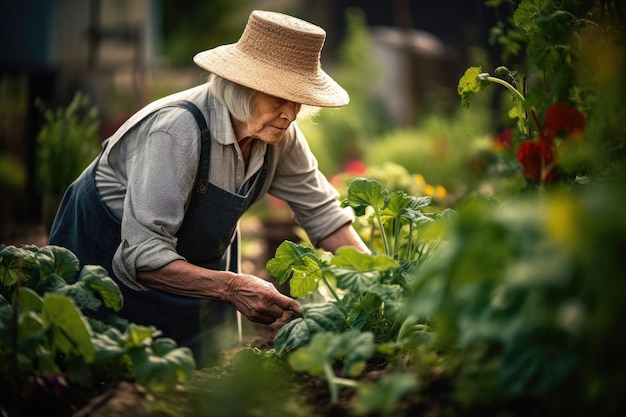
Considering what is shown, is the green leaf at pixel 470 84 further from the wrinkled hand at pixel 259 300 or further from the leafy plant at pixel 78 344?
the leafy plant at pixel 78 344

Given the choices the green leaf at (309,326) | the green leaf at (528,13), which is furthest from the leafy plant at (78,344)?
the green leaf at (528,13)

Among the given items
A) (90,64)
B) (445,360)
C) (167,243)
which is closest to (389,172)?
(167,243)

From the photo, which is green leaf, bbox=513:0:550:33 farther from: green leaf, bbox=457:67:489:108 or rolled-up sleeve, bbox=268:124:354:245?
rolled-up sleeve, bbox=268:124:354:245

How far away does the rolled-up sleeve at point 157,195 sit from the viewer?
7.84ft

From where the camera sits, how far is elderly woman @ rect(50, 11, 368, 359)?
2.39 metres

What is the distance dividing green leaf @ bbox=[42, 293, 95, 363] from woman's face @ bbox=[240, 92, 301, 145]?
1.08 meters

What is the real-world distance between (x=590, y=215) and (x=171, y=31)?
61.0 feet

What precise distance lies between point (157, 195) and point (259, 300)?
470mm

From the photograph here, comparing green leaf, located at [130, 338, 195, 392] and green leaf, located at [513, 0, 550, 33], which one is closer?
green leaf, located at [130, 338, 195, 392]

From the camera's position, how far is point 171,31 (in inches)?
739

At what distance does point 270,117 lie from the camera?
8.41ft

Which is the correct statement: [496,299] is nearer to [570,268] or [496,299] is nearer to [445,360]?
[570,268]

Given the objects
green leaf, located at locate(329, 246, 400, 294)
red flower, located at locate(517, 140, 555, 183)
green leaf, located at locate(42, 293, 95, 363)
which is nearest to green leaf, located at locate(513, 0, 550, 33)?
red flower, located at locate(517, 140, 555, 183)

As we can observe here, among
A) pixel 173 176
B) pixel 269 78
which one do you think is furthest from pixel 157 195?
pixel 269 78
